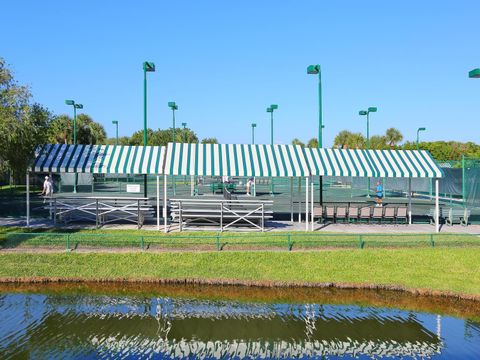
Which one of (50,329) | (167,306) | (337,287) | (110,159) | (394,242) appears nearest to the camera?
(50,329)

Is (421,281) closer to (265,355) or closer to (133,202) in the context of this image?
(265,355)

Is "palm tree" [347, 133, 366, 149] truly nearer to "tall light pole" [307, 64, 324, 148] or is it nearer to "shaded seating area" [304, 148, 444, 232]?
"tall light pole" [307, 64, 324, 148]

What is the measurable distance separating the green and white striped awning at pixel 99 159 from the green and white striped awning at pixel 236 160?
0.80 metres

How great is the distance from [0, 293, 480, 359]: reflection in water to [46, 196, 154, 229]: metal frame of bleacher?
6721 mm

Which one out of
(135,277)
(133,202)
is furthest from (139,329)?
(133,202)

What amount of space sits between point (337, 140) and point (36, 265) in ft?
233

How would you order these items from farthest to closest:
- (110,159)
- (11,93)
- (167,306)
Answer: (110,159) < (11,93) < (167,306)

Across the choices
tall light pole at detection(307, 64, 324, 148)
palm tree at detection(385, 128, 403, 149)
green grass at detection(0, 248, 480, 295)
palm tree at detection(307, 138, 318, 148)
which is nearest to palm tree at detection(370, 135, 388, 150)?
palm tree at detection(385, 128, 403, 149)

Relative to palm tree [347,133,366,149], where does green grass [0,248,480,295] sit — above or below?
below

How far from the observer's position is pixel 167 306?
1125cm

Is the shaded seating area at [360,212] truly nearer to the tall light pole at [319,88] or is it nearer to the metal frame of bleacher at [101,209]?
the tall light pole at [319,88]

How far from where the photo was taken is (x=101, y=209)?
1892 centimetres

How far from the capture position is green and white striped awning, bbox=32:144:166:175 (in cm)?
1839

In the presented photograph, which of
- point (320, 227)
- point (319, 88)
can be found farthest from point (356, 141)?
point (320, 227)
